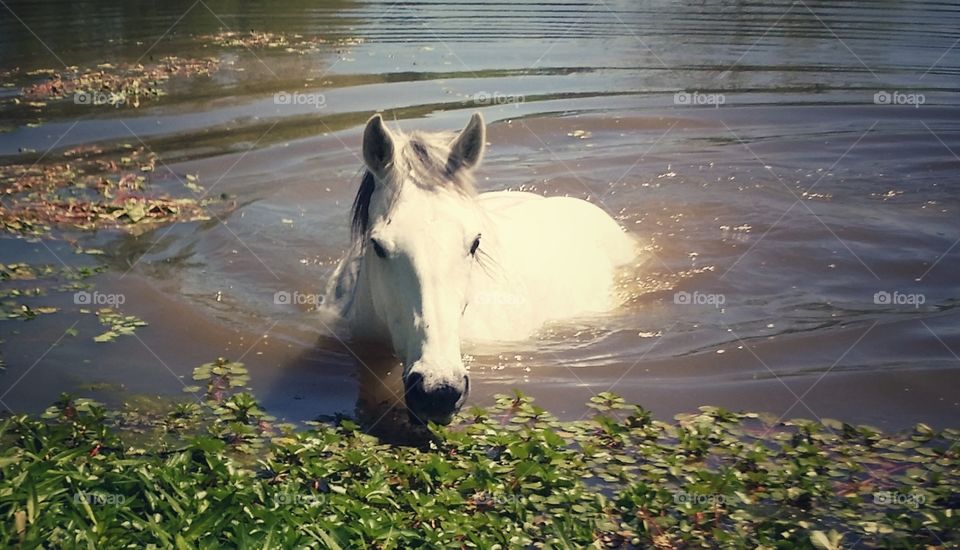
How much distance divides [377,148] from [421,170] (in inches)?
12.5

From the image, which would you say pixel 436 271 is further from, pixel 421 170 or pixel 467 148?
pixel 467 148

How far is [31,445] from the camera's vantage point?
506cm

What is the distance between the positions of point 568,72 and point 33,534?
52.6ft

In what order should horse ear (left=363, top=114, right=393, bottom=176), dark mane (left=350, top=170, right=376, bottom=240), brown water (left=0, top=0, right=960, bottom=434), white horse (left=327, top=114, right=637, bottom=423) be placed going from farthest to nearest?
brown water (left=0, top=0, right=960, bottom=434)
dark mane (left=350, top=170, right=376, bottom=240)
horse ear (left=363, top=114, right=393, bottom=176)
white horse (left=327, top=114, right=637, bottom=423)

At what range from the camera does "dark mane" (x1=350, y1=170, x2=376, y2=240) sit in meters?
6.15

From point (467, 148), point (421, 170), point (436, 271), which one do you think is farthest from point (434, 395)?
point (467, 148)

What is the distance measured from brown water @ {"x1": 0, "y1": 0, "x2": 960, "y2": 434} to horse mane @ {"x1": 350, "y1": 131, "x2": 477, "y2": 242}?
1357 mm

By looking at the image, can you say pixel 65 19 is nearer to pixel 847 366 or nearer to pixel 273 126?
pixel 273 126

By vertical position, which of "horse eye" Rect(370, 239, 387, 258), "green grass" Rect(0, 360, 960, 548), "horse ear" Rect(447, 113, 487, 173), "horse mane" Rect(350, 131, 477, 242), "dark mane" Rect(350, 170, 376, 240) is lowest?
"green grass" Rect(0, 360, 960, 548)

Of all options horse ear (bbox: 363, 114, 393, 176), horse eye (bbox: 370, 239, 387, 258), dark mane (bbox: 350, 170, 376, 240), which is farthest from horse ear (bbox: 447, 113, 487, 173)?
horse eye (bbox: 370, 239, 387, 258)

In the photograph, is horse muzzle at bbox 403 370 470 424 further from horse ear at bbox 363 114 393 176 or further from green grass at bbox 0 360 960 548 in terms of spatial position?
horse ear at bbox 363 114 393 176

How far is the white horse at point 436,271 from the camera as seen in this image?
521 cm

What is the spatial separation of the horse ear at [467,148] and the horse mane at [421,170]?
1cm

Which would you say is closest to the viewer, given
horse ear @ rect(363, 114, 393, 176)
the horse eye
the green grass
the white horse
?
the green grass
